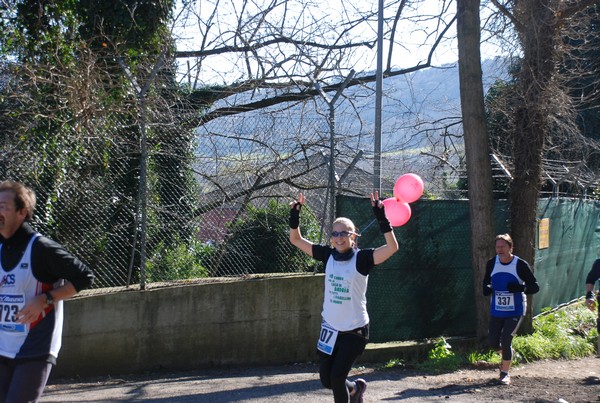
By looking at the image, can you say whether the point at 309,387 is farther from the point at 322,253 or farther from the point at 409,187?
the point at 409,187

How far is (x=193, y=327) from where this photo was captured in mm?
8562

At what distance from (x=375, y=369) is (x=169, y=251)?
294cm

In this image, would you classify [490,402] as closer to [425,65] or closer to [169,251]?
[169,251]

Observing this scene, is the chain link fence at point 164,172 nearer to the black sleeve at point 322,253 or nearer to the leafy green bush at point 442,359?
the leafy green bush at point 442,359

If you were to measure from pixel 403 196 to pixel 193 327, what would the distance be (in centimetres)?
318

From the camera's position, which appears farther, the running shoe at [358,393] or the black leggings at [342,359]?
the running shoe at [358,393]

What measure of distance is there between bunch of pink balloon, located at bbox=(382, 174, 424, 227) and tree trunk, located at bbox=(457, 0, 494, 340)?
2.64 m

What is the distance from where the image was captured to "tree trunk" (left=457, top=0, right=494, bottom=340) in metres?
9.30

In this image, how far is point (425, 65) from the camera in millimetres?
13664

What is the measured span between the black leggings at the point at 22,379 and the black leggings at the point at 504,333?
17.9 ft

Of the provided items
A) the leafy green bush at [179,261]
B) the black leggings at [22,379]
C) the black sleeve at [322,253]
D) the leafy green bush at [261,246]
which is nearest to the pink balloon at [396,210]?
the black sleeve at [322,253]

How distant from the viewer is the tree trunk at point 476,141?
366 inches

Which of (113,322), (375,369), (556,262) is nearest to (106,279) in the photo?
(113,322)

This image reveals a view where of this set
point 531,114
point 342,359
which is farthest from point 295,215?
point 531,114
